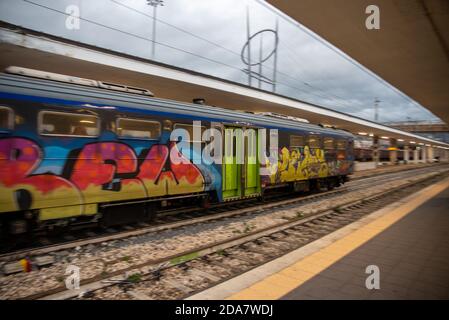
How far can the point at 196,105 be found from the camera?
9508 millimetres

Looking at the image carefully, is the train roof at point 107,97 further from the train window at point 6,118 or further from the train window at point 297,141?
the train window at point 297,141

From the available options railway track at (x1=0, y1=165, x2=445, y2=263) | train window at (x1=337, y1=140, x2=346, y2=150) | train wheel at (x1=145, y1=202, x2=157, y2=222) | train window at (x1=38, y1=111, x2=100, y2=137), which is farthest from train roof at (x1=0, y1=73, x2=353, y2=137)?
train window at (x1=337, y1=140, x2=346, y2=150)

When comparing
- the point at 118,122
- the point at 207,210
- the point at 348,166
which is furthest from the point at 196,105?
the point at 348,166

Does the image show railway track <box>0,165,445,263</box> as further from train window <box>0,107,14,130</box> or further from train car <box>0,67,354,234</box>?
train window <box>0,107,14,130</box>

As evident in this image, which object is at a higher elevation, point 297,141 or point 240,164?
point 297,141

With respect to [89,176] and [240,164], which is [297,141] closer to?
[240,164]

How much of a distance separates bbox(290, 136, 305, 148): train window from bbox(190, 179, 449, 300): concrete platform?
583 centimetres

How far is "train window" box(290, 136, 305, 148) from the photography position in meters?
13.2

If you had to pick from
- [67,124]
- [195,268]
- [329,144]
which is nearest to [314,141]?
[329,144]

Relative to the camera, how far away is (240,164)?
1082 centimetres

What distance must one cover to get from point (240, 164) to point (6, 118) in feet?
22.9

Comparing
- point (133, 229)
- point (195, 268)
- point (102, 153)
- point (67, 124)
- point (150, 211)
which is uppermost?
point (67, 124)
